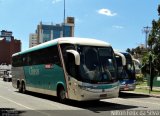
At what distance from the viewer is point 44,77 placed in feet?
79.7

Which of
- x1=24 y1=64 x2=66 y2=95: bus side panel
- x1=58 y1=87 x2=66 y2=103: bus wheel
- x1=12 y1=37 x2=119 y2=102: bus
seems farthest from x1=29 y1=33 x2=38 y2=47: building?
x1=58 y1=87 x2=66 y2=103: bus wheel

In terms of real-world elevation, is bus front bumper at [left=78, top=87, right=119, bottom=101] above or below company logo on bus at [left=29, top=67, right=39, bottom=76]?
below

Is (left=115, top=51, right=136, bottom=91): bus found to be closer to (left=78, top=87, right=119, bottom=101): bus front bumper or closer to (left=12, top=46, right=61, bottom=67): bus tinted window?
(left=12, top=46, right=61, bottom=67): bus tinted window

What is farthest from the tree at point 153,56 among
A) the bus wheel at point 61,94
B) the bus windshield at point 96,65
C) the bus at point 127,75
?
the bus windshield at point 96,65

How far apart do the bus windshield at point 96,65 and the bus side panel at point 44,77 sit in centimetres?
211

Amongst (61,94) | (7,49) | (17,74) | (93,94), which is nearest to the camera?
(93,94)

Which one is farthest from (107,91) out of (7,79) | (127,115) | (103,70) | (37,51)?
(7,79)

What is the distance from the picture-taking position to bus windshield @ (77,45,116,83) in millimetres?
18558

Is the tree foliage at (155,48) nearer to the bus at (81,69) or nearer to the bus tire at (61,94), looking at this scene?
the bus at (81,69)

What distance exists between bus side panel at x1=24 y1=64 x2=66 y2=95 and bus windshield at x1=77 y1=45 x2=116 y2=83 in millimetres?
2108

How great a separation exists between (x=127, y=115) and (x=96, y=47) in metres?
5.24

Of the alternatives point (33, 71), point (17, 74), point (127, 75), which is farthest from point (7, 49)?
point (127, 75)

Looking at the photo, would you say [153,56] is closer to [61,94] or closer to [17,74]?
[17,74]

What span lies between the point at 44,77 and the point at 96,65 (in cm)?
632
